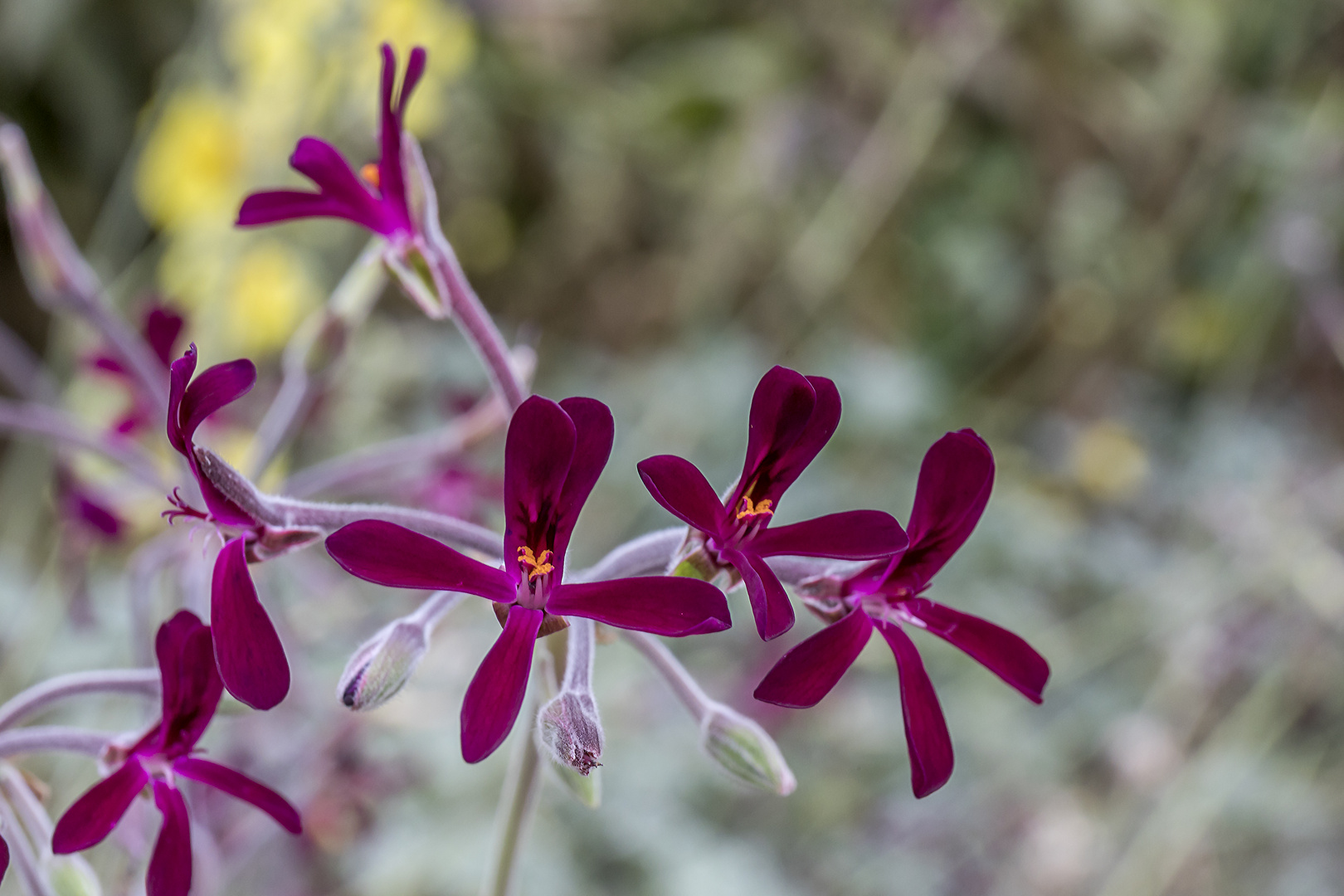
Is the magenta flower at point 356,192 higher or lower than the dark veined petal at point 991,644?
higher

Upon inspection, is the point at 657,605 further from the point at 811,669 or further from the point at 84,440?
the point at 84,440

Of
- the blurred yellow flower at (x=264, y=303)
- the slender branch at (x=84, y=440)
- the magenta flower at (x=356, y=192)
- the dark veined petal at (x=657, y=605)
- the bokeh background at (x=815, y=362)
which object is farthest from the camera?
the blurred yellow flower at (x=264, y=303)

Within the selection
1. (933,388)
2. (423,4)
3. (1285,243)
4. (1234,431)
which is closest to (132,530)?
(423,4)

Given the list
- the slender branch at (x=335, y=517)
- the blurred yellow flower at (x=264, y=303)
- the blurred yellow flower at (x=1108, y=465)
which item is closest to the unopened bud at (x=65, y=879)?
the slender branch at (x=335, y=517)

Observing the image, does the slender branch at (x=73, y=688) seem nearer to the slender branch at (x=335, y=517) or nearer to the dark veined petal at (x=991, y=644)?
the slender branch at (x=335, y=517)

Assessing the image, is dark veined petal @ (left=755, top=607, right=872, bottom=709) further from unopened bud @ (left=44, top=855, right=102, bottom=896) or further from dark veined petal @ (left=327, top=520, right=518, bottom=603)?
unopened bud @ (left=44, top=855, right=102, bottom=896)

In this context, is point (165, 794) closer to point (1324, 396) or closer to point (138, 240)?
point (138, 240)

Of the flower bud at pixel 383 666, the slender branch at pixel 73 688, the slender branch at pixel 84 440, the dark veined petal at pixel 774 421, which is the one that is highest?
the slender branch at pixel 84 440
